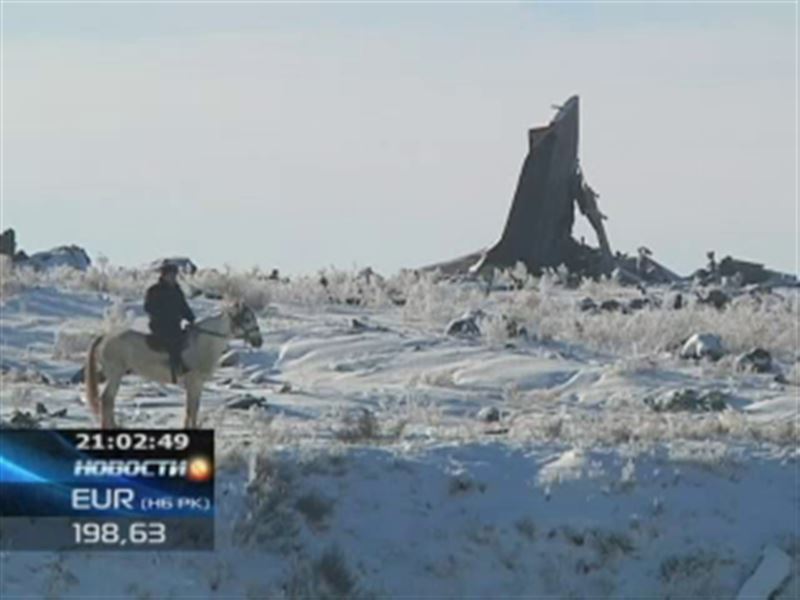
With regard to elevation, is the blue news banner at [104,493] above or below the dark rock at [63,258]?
A: below

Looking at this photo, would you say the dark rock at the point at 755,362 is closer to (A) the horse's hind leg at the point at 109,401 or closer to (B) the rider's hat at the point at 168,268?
(B) the rider's hat at the point at 168,268

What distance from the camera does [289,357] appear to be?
3091cm

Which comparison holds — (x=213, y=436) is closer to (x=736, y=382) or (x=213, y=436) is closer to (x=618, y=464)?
(x=618, y=464)

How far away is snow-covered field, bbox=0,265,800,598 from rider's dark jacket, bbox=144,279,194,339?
1103mm

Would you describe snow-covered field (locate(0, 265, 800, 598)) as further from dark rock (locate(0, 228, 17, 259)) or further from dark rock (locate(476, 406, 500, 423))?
dark rock (locate(0, 228, 17, 259))

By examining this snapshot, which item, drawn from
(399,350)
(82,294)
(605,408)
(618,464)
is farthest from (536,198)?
(618,464)

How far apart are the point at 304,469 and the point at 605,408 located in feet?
23.0

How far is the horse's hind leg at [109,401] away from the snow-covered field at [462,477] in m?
0.97

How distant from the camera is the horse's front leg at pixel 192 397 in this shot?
21.9 metres

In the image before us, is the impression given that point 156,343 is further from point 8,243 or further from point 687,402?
point 8,243

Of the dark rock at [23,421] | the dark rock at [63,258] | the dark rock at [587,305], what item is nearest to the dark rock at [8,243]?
the dark rock at [63,258]

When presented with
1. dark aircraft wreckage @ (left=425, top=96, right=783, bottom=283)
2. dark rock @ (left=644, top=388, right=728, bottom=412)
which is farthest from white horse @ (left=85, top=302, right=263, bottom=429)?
dark aircraft wreckage @ (left=425, top=96, right=783, bottom=283)

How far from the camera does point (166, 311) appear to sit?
71.9 ft

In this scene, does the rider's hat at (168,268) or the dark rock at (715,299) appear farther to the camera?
the dark rock at (715,299)
